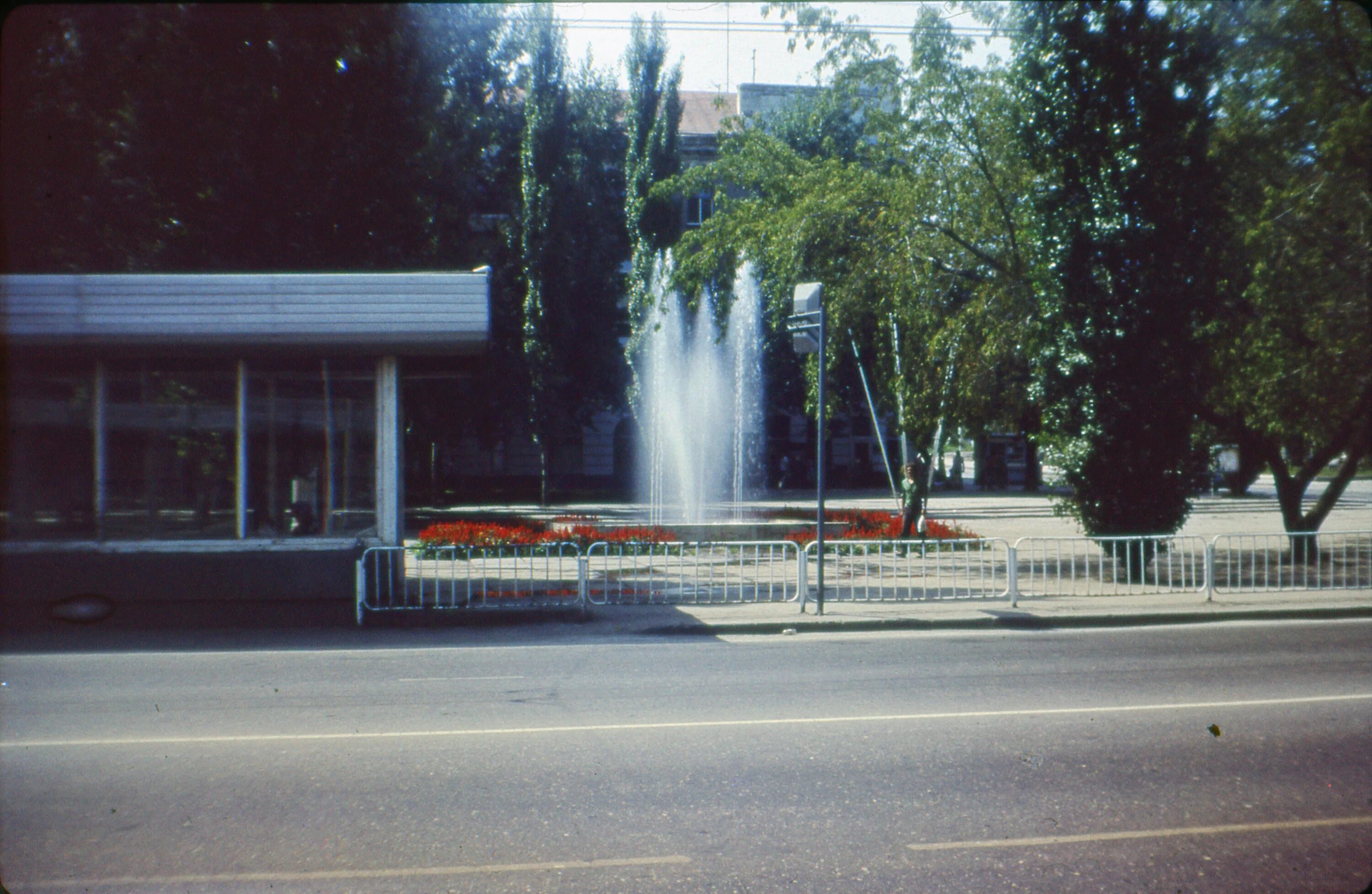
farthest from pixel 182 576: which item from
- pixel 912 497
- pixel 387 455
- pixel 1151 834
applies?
pixel 912 497

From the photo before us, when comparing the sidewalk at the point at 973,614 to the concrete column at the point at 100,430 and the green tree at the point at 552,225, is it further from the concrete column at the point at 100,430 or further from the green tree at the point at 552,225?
the green tree at the point at 552,225

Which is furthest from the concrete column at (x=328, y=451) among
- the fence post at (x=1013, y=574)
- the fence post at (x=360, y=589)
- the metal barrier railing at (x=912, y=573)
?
the fence post at (x=1013, y=574)

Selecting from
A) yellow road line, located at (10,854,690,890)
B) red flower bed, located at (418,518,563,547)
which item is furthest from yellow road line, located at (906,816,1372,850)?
red flower bed, located at (418,518,563,547)

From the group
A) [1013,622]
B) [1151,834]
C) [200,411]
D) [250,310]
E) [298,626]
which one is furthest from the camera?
[200,411]

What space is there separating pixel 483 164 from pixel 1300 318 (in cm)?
2374

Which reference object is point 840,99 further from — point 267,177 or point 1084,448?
point 267,177

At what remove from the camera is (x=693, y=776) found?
5453mm

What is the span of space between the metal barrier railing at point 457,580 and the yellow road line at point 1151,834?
7.92 m

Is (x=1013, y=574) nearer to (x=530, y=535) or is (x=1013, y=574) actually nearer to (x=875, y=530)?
(x=875, y=530)

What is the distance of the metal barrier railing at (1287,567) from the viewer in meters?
13.1

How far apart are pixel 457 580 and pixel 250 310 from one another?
4327 millimetres

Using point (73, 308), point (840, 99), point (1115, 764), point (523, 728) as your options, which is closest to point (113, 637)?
point (73, 308)

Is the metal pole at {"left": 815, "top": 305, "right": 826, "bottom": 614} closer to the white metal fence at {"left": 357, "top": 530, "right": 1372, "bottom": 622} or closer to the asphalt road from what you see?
the white metal fence at {"left": 357, "top": 530, "right": 1372, "bottom": 622}

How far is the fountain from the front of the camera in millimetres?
23391
